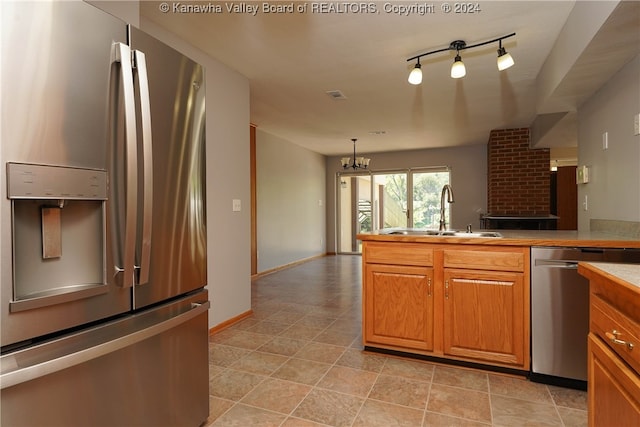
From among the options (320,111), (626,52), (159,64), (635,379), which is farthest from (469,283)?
(320,111)

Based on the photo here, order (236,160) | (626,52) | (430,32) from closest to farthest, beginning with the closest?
(626,52) < (430,32) < (236,160)

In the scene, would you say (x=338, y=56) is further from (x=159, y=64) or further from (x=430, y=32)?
(x=159, y=64)

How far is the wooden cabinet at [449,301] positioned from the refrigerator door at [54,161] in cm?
178

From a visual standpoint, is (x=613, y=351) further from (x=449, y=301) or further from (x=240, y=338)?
(x=240, y=338)

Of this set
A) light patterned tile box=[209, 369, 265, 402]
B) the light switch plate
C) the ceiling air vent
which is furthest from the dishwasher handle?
the ceiling air vent

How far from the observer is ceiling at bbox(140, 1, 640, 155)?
7.88 ft

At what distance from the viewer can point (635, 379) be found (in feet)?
2.92

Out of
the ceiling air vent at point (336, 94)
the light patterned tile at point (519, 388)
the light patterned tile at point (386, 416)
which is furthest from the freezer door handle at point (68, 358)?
the ceiling air vent at point (336, 94)

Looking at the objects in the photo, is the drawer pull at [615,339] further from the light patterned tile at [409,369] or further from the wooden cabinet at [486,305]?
the light patterned tile at [409,369]

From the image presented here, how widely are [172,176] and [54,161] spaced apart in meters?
0.44

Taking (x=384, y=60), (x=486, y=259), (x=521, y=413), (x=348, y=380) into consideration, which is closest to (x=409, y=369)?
(x=348, y=380)

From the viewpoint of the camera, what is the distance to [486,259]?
2.23m

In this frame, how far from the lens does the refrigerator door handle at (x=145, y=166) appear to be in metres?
1.16

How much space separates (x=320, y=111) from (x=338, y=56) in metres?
1.70
